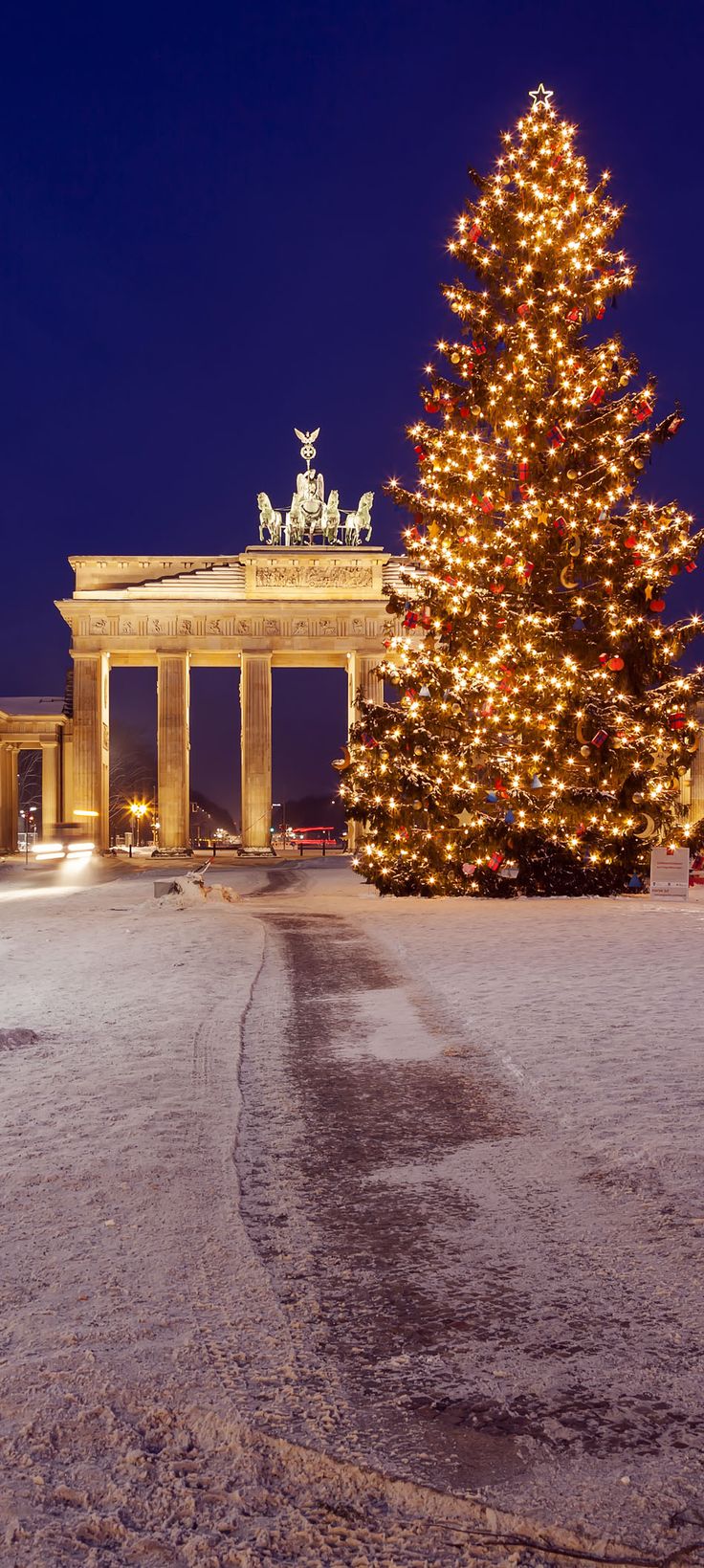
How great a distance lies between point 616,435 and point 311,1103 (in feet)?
56.7

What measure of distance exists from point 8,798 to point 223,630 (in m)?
19.2

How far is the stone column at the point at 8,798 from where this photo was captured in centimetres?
6519

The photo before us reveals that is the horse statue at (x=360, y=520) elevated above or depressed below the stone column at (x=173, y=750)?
above

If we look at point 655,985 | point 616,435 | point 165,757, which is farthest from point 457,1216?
point 165,757

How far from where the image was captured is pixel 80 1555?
7.61 ft

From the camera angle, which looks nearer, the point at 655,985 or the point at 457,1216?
the point at 457,1216

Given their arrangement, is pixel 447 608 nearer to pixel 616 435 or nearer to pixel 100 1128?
pixel 616 435

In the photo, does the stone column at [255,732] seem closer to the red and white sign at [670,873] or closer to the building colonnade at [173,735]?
the building colonnade at [173,735]

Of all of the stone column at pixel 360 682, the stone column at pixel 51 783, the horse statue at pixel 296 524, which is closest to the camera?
the stone column at pixel 360 682

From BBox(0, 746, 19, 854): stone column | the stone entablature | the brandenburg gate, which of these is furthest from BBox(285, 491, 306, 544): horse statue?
BBox(0, 746, 19, 854): stone column

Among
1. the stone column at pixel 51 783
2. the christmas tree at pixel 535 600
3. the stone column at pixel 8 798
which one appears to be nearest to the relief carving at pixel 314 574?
the stone column at pixel 51 783

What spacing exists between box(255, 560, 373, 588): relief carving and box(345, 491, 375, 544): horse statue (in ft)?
8.72

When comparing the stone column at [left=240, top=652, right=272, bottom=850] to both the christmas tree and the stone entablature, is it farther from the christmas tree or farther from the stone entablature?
the christmas tree

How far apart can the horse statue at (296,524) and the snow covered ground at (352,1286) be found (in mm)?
55406
